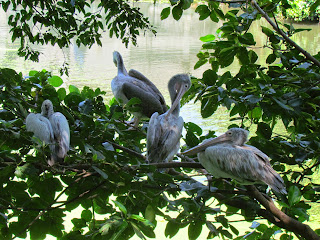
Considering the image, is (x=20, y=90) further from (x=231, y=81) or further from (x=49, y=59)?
(x=49, y=59)

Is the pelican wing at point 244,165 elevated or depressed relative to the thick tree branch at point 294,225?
elevated

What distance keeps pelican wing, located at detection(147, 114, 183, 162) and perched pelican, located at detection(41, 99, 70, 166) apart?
0.59m

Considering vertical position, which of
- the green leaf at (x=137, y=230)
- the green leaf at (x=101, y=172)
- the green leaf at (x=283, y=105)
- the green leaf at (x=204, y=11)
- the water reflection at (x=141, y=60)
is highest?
the green leaf at (x=204, y=11)

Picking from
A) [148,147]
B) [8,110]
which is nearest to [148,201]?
[148,147]

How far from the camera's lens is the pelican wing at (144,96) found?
12.9ft

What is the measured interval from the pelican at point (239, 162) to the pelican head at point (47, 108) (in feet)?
3.25

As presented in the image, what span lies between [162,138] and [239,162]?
70 cm

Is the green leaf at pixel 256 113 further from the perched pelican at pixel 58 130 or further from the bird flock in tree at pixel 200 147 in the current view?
the perched pelican at pixel 58 130

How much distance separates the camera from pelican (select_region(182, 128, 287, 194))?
2117mm

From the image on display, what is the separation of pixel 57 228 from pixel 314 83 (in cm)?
163

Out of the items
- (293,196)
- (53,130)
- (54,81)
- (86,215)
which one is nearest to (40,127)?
(53,130)

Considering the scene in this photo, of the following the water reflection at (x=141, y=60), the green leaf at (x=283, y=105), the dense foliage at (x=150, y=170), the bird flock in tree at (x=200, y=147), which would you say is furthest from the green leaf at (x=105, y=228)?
the water reflection at (x=141, y=60)

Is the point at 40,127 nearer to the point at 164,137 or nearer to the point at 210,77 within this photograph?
the point at 164,137

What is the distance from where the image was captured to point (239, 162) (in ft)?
7.13
